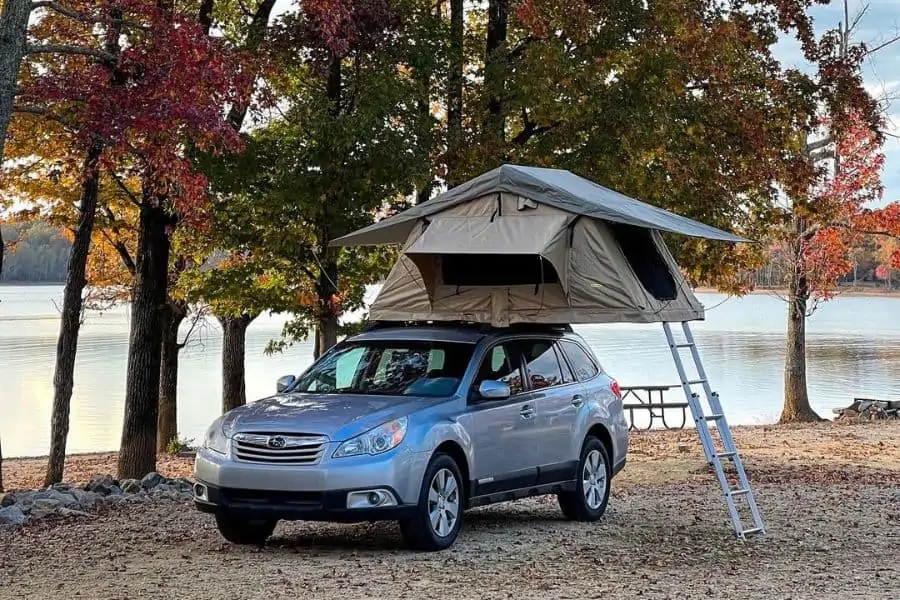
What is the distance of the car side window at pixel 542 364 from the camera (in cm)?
1110

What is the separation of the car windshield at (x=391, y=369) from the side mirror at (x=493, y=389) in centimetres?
28

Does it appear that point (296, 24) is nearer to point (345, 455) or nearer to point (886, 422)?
point (345, 455)

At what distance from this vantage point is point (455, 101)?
1964 cm

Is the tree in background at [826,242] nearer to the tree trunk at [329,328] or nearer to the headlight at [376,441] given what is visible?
the tree trunk at [329,328]

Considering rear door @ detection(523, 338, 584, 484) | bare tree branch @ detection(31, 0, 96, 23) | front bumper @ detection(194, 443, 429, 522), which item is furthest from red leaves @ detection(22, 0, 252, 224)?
front bumper @ detection(194, 443, 429, 522)

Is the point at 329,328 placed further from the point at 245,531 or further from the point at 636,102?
the point at 245,531

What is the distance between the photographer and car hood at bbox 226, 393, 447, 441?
9.11m

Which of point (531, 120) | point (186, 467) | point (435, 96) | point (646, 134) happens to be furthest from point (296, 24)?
point (186, 467)

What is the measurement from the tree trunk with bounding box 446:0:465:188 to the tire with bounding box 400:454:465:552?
9.29 meters

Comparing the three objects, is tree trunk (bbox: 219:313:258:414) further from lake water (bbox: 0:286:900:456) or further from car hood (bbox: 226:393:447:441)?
car hood (bbox: 226:393:447:441)

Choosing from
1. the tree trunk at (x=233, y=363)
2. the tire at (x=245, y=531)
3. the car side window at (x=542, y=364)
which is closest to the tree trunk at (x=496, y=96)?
the car side window at (x=542, y=364)

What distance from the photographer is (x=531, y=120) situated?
19.3 meters

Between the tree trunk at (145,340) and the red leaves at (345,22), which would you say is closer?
the red leaves at (345,22)

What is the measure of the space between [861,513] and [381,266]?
10.2m
